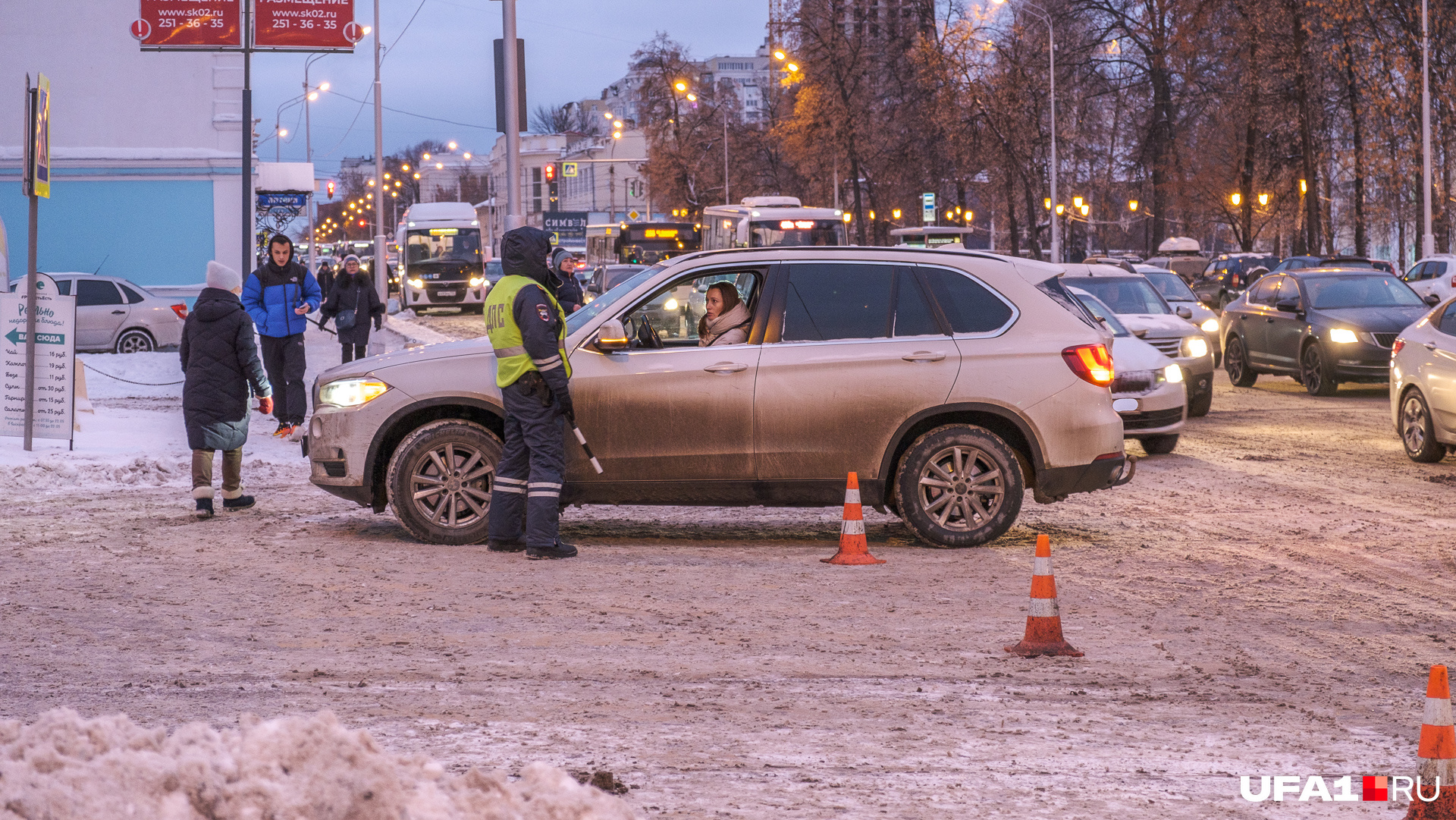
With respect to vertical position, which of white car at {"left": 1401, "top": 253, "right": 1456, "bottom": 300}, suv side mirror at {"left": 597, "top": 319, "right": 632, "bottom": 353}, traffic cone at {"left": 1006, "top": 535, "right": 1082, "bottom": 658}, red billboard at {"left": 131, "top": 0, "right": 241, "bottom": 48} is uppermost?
red billboard at {"left": 131, "top": 0, "right": 241, "bottom": 48}

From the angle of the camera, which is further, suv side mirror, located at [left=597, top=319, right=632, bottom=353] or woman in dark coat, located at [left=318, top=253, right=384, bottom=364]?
woman in dark coat, located at [left=318, top=253, right=384, bottom=364]

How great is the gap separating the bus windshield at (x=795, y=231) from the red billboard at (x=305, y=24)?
1424cm

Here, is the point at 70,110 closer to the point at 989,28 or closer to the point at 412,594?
the point at 412,594

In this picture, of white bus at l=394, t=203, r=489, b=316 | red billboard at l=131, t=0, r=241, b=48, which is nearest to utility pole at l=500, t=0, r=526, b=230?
red billboard at l=131, t=0, r=241, b=48

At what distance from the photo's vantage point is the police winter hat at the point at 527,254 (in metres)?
9.05

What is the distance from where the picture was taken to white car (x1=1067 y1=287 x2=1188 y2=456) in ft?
46.0

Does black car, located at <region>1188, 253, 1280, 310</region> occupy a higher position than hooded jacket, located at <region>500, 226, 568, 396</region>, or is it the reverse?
black car, located at <region>1188, 253, 1280, 310</region>

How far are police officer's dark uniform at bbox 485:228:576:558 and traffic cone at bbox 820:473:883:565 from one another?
5.14ft

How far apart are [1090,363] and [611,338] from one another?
9.30 feet

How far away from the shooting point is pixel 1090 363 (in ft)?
30.8

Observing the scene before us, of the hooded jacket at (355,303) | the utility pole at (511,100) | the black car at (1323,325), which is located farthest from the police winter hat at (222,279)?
the black car at (1323,325)

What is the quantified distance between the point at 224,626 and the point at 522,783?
381cm

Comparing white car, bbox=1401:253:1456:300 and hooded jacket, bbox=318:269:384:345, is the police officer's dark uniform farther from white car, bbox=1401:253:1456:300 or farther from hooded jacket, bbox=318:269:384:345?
white car, bbox=1401:253:1456:300

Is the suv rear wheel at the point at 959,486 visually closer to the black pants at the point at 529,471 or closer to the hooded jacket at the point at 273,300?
the black pants at the point at 529,471
